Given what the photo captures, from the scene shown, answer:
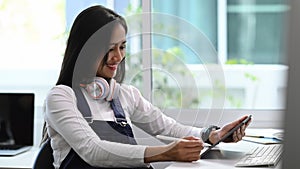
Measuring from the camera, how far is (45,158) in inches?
67.4

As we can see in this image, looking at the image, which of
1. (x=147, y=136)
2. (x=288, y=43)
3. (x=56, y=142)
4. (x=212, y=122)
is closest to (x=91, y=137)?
(x=56, y=142)

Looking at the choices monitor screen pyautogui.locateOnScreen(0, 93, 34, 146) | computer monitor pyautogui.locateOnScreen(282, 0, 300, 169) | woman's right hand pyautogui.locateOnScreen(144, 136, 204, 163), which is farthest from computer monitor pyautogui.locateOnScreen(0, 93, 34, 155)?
computer monitor pyautogui.locateOnScreen(282, 0, 300, 169)

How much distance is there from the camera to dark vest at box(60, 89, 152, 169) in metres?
1.71

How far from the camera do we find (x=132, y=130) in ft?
6.19

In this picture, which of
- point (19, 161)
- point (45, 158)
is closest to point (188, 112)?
point (19, 161)

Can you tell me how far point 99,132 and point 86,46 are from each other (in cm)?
28

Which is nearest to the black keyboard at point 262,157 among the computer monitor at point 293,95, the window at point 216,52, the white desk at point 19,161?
the window at point 216,52

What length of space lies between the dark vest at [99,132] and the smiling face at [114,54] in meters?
0.11

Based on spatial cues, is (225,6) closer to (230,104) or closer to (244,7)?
(244,7)

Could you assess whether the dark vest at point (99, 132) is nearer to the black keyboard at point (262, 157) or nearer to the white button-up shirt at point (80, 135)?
the white button-up shirt at point (80, 135)

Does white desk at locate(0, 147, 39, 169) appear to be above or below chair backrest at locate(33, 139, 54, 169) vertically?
below

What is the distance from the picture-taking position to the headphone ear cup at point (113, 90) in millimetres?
1843

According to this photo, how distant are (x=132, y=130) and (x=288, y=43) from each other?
1.54m

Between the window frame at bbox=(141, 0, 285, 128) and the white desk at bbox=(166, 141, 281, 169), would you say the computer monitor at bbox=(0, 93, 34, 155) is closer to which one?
the window frame at bbox=(141, 0, 285, 128)
